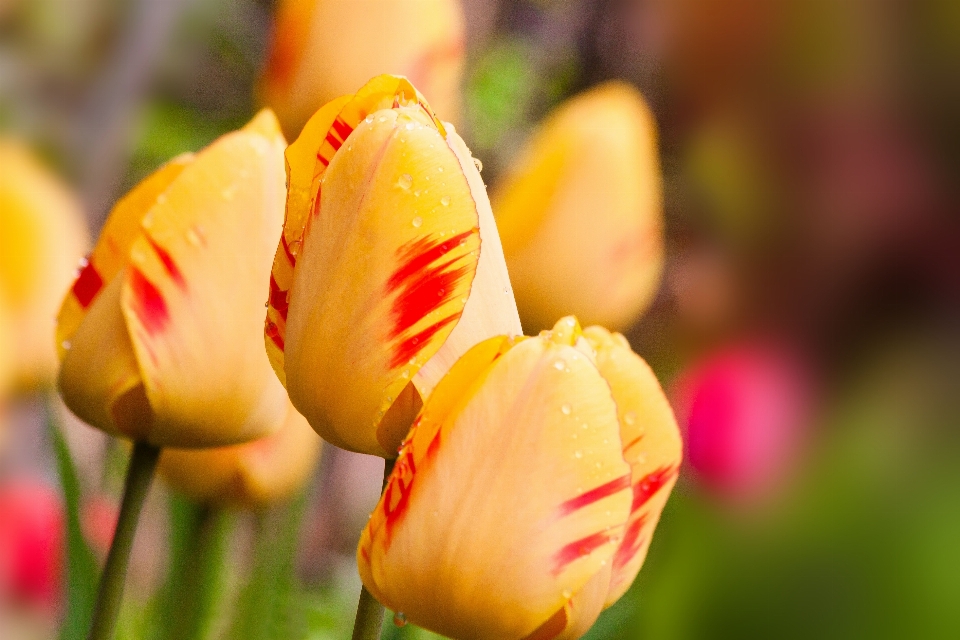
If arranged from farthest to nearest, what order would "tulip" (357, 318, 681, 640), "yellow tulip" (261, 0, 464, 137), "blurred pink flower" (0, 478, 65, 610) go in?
"blurred pink flower" (0, 478, 65, 610)
"yellow tulip" (261, 0, 464, 137)
"tulip" (357, 318, 681, 640)

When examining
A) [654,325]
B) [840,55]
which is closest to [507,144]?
[654,325]

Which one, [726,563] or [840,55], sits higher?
[840,55]

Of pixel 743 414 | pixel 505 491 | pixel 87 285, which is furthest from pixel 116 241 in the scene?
pixel 743 414

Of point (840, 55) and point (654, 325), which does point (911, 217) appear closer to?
point (840, 55)

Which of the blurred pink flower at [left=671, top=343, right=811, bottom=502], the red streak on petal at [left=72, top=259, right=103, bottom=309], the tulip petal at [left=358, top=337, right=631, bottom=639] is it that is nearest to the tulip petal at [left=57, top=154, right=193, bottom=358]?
the red streak on petal at [left=72, top=259, right=103, bottom=309]

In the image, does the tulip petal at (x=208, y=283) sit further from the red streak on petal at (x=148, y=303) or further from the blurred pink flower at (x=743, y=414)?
the blurred pink flower at (x=743, y=414)

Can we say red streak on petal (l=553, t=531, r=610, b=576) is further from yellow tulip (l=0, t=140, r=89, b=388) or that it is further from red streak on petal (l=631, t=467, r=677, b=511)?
yellow tulip (l=0, t=140, r=89, b=388)
